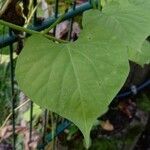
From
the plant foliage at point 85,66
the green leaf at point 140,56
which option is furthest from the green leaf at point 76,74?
the green leaf at point 140,56

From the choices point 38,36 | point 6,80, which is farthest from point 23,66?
point 6,80

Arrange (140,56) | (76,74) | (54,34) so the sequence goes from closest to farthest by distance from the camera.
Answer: (76,74)
(140,56)
(54,34)

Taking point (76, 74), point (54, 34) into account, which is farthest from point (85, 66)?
point (54, 34)

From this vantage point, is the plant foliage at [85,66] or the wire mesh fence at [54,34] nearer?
the plant foliage at [85,66]

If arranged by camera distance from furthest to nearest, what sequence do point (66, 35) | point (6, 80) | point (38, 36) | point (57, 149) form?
point (6, 80), point (57, 149), point (66, 35), point (38, 36)

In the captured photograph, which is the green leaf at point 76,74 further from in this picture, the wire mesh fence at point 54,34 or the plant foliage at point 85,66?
the wire mesh fence at point 54,34

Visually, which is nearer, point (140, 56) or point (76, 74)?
point (76, 74)

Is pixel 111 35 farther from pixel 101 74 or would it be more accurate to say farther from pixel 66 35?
pixel 66 35

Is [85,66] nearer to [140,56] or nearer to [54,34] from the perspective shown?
[140,56]

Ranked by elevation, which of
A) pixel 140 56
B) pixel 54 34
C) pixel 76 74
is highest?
pixel 76 74
